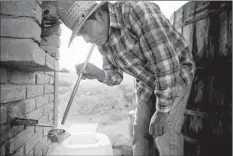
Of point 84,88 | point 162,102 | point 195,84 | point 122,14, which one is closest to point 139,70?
point 162,102

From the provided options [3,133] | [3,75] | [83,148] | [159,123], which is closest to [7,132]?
[3,133]

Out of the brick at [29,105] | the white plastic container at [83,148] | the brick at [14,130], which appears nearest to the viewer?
the brick at [14,130]

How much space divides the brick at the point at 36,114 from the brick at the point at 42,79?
0.28 meters

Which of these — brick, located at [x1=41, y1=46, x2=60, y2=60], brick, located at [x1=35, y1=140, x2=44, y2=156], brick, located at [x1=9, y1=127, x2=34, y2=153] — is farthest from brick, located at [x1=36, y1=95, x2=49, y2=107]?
brick, located at [x1=41, y1=46, x2=60, y2=60]

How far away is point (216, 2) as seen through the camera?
1.94 metres

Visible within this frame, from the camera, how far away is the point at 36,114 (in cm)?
189

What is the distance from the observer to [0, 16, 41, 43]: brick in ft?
3.79

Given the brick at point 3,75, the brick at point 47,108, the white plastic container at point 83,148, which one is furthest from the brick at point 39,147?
the brick at point 3,75

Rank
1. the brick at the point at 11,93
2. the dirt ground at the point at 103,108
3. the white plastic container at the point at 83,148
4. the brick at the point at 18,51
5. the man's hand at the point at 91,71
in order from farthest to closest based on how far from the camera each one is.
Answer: the dirt ground at the point at 103,108
the white plastic container at the point at 83,148
the man's hand at the point at 91,71
the brick at the point at 11,93
the brick at the point at 18,51

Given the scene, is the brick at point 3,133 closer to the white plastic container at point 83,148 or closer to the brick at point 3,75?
the brick at point 3,75

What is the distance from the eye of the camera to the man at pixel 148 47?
1.36m

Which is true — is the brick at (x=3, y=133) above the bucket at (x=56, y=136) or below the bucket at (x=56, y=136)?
above

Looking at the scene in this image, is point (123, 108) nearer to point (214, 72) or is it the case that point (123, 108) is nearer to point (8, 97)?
point (214, 72)

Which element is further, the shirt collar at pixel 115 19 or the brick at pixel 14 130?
the shirt collar at pixel 115 19
